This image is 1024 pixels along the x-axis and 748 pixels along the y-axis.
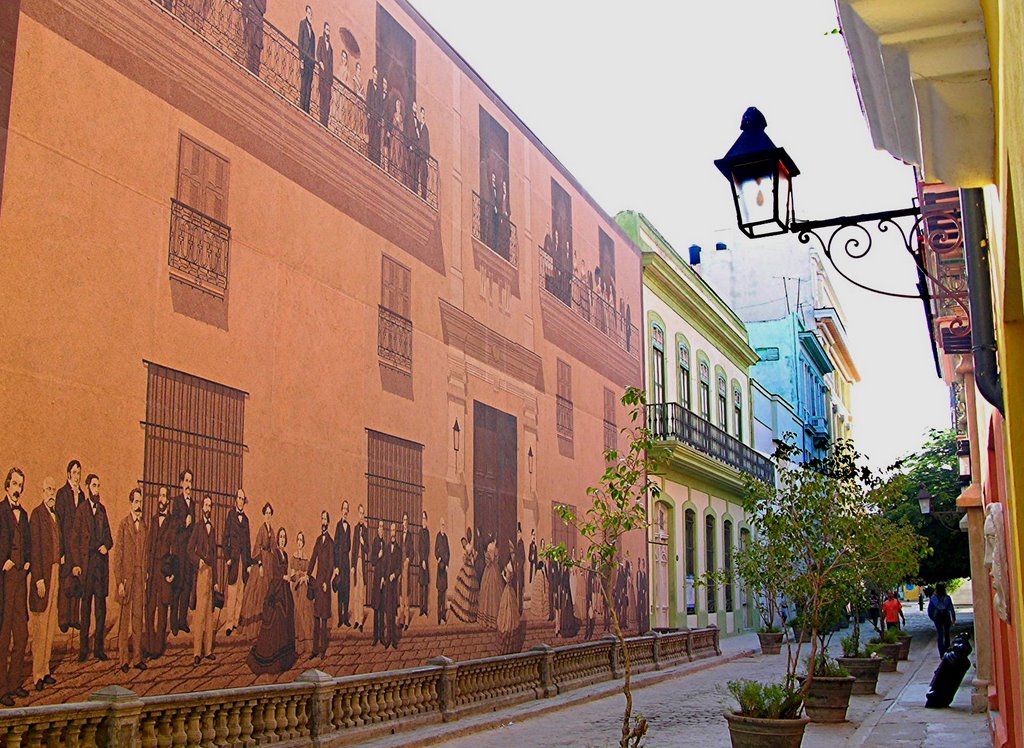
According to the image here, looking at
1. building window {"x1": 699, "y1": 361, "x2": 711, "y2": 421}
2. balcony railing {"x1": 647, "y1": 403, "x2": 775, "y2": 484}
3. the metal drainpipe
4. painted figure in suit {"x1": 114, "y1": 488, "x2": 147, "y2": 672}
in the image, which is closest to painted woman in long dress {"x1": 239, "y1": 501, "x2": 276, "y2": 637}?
painted figure in suit {"x1": 114, "y1": 488, "x2": 147, "y2": 672}

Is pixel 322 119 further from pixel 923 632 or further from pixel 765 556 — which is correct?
pixel 923 632

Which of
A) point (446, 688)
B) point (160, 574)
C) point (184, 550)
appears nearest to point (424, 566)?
point (446, 688)

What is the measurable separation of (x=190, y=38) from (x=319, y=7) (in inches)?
104

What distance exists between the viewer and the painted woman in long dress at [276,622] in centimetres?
1170

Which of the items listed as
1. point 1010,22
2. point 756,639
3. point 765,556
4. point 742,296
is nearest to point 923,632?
point 756,639

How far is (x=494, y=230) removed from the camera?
1859cm

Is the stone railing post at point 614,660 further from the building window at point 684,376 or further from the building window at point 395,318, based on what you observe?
the building window at point 684,376

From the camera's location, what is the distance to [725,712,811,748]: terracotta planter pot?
1016cm

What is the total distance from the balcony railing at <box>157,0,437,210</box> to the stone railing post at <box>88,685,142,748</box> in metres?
6.49

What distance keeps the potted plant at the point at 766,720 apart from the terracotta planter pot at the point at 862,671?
686 centimetres

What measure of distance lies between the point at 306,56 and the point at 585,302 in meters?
10.4

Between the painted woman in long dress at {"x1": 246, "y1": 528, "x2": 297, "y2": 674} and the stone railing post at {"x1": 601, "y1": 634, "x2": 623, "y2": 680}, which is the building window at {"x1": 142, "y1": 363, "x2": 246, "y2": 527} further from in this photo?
the stone railing post at {"x1": 601, "y1": 634, "x2": 623, "y2": 680}

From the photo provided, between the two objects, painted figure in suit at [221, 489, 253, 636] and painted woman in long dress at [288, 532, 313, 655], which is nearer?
painted figure in suit at [221, 489, 253, 636]

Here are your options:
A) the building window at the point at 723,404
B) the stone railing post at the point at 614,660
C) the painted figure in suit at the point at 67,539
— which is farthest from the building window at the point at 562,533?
the building window at the point at 723,404
